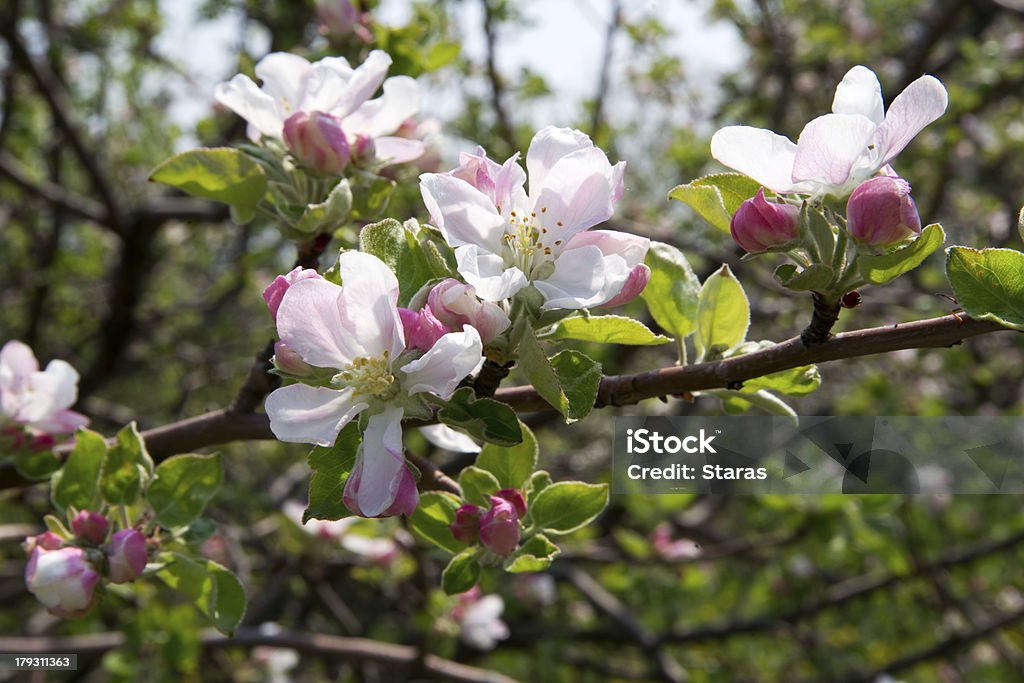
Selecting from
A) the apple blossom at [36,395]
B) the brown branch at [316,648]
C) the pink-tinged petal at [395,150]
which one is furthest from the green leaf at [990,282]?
the brown branch at [316,648]

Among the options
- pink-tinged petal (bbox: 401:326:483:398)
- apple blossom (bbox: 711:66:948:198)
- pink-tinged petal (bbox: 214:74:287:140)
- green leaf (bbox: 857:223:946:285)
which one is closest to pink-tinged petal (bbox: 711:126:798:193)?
apple blossom (bbox: 711:66:948:198)

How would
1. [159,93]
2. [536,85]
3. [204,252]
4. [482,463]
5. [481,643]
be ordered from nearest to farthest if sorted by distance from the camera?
[482,463]
[481,643]
[536,85]
[204,252]
[159,93]

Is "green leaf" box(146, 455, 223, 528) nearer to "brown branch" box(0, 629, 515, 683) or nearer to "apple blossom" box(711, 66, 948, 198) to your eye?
"apple blossom" box(711, 66, 948, 198)

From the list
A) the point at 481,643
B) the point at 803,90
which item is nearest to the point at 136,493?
the point at 481,643

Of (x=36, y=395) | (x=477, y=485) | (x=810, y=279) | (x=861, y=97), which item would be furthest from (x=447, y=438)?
(x=36, y=395)

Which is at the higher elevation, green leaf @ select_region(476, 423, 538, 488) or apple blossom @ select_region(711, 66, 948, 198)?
apple blossom @ select_region(711, 66, 948, 198)

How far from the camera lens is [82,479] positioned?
134cm

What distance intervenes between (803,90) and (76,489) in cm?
485

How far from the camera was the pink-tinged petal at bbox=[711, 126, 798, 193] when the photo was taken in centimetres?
99

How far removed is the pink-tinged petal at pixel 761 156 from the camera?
986mm

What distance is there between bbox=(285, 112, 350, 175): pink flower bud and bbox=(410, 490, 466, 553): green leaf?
0.51 metres

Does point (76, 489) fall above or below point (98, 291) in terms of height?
above

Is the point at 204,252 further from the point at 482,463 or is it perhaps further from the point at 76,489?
the point at 482,463

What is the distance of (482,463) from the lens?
117 centimetres
